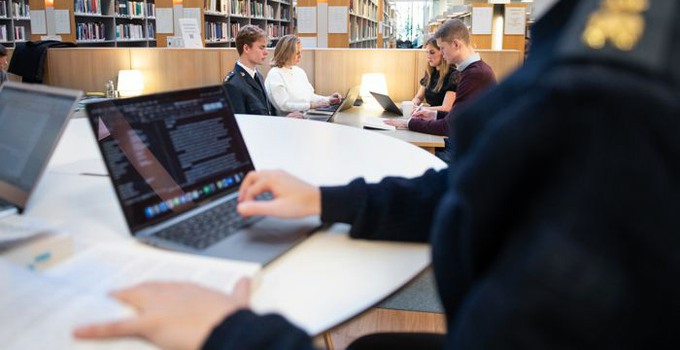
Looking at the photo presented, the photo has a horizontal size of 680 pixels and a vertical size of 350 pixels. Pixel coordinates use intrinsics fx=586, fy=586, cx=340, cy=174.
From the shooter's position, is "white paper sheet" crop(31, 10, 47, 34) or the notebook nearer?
the notebook

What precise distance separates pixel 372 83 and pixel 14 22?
599cm

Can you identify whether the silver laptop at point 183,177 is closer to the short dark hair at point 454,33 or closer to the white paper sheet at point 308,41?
the short dark hair at point 454,33

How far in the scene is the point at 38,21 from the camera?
711 centimetres

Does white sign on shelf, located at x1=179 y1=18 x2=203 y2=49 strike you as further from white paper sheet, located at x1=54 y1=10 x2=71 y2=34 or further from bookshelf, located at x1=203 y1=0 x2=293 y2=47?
white paper sheet, located at x1=54 y1=10 x2=71 y2=34

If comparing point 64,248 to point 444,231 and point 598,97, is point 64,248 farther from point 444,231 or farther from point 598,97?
point 598,97

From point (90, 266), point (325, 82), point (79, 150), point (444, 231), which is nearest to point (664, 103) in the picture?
point (444, 231)

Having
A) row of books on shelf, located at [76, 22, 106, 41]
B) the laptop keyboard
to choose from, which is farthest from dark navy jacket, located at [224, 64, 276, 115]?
Result: row of books on shelf, located at [76, 22, 106, 41]

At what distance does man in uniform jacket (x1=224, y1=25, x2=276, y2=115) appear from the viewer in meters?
3.77

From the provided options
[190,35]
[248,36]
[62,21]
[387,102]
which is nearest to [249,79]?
[248,36]

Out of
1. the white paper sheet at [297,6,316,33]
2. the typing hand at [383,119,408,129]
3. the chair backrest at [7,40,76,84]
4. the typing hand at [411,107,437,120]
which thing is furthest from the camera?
the white paper sheet at [297,6,316,33]

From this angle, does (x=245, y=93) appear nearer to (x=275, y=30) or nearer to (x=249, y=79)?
(x=249, y=79)

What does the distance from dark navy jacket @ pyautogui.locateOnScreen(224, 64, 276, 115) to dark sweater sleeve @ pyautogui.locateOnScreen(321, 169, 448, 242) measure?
9.27ft

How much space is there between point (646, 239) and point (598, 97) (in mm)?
90

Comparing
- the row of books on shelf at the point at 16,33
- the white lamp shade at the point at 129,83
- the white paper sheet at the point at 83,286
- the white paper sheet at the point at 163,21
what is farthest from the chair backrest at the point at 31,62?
the white paper sheet at the point at 83,286
